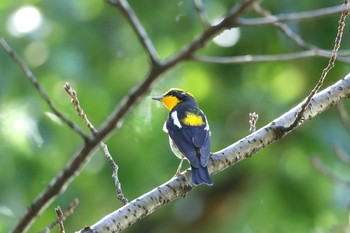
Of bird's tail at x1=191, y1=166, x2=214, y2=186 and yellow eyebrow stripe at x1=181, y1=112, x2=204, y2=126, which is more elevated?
bird's tail at x1=191, y1=166, x2=214, y2=186

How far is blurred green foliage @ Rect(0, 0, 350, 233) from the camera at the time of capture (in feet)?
18.0

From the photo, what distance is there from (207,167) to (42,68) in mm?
2504

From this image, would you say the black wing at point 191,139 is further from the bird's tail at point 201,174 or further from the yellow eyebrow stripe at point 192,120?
the bird's tail at point 201,174

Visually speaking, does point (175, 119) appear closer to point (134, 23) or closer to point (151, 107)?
point (151, 107)

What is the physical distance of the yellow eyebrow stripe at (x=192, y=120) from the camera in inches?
174

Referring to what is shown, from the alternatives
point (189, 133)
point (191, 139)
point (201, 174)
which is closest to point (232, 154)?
point (201, 174)

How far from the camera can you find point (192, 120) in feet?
14.8

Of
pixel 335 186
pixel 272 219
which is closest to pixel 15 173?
pixel 272 219

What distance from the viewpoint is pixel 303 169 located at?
604 cm

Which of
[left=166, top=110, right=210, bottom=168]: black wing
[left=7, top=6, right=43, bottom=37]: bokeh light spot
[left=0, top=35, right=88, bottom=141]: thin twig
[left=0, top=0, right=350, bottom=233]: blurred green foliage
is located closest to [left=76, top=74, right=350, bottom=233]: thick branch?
[left=166, top=110, right=210, bottom=168]: black wing

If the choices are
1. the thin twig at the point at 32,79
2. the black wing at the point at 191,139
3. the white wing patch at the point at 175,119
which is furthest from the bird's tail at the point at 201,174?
the thin twig at the point at 32,79

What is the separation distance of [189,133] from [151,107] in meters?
2.09

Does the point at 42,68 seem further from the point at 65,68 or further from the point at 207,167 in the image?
the point at 207,167

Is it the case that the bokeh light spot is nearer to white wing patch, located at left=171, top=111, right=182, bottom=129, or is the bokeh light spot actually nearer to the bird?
the bird
